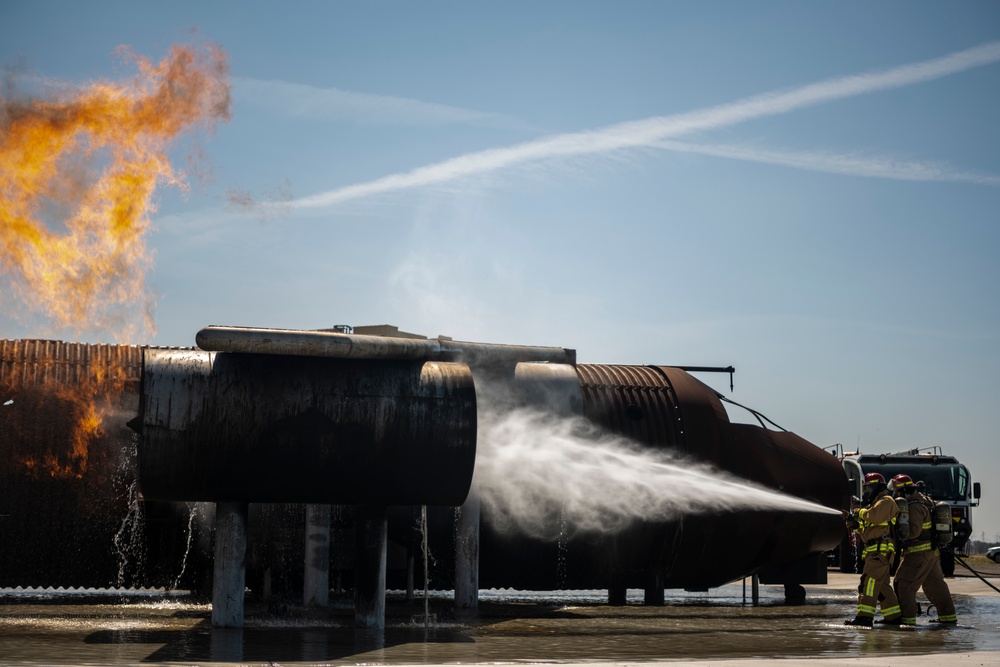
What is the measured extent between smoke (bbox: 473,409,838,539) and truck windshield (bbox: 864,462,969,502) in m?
16.0

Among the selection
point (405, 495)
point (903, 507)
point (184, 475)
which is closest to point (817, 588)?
point (903, 507)

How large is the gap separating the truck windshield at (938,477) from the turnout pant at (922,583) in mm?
15970

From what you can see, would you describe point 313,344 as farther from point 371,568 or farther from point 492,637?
point 492,637

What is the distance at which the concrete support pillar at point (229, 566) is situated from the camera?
568 inches

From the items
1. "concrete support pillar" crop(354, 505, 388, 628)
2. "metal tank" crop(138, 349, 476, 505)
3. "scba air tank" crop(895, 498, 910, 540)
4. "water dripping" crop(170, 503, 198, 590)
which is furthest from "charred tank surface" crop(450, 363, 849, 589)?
"water dripping" crop(170, 503, 198, 590)

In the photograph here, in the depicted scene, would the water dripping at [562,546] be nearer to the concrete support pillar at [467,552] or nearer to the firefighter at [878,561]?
the concrete support pillar at [467,552]

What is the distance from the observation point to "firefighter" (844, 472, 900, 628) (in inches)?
658

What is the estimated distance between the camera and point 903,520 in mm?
17266

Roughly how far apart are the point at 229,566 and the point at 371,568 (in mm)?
1728

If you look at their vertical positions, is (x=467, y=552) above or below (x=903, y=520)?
below

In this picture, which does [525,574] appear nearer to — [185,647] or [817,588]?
[185,647]

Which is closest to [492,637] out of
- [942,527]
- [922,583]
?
[922,583]

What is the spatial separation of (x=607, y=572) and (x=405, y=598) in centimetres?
350

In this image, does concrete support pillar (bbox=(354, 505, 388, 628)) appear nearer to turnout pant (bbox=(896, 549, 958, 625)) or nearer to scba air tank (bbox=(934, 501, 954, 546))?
turnout pant (bbox=(896, 549, 958, 625))
